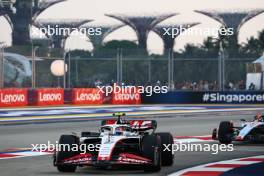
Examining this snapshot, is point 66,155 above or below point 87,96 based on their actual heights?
below

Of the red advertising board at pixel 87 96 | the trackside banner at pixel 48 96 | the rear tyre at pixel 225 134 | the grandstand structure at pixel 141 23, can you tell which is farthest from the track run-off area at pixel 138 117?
the grandstand structure at pixel 141 23

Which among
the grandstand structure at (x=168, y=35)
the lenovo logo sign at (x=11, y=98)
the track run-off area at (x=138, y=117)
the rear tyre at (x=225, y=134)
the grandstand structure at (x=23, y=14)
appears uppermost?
the grandstand structure at (x=23, y=14)

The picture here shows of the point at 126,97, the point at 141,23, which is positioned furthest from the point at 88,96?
the point at 141,23

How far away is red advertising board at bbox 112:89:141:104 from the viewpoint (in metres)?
42.7

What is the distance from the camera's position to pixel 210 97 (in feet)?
139

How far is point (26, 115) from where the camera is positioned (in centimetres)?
3375

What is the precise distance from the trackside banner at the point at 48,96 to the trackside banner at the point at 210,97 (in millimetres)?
4434

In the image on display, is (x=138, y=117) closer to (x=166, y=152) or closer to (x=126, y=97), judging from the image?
(x=126, y=97)

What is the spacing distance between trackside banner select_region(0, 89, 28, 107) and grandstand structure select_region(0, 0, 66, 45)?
11.1 metres

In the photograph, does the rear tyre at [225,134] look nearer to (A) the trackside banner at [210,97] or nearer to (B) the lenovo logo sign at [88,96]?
(A) the trackside banner at [210,97]

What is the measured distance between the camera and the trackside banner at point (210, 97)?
42.2 m

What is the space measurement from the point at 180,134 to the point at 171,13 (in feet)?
90.4

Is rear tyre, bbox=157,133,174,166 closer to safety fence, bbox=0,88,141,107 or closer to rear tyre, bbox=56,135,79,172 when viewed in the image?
rear tyre, bbox=56,135,79,172

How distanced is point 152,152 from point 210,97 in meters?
28.6
